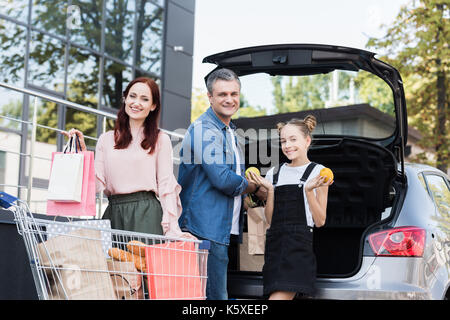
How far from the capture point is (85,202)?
11.8ft

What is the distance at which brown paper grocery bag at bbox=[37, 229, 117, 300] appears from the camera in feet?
10.1

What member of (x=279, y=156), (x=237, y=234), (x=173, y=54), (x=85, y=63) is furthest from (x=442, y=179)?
(x=173, y=54)

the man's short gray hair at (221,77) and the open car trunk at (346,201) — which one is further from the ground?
the man's short gray hair at (221,77)

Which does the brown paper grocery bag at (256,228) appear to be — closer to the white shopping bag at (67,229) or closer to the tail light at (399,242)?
the tail light at (399,242)

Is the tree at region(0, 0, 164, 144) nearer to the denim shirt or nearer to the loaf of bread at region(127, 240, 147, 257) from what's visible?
the denim shirt

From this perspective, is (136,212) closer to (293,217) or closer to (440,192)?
(293,217)

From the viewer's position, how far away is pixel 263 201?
14.6 feet

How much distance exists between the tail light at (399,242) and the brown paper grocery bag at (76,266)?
1757 millimetres

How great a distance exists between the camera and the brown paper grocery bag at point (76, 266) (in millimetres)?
3070

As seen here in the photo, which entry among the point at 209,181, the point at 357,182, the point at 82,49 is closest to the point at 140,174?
the point at 209,181

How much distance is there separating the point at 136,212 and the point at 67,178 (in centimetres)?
52

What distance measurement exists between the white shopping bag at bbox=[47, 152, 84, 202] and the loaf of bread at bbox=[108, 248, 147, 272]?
1.52 ft

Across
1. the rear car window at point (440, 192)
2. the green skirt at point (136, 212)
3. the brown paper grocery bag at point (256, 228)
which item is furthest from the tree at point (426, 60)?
the green skirt at point (136, 212)
